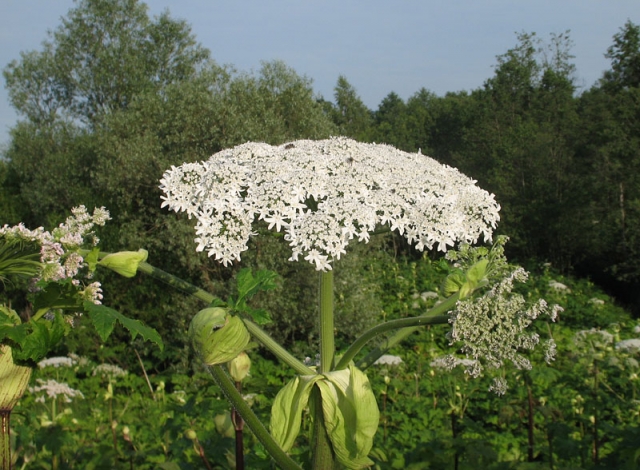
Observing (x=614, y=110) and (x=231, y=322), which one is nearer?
(x=231, y=322)

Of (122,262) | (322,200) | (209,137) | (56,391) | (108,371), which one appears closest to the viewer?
(122,262)

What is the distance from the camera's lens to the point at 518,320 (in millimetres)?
1592

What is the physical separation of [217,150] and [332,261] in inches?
356

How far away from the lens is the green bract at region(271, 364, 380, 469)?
174cm

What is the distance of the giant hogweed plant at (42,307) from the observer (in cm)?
135

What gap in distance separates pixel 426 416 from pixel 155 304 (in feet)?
20.7

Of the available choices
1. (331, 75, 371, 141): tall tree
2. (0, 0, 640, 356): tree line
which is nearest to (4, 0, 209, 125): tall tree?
(0, 0, 640, 356): tree line

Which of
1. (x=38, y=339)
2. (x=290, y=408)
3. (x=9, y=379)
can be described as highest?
(x=38, y=339)

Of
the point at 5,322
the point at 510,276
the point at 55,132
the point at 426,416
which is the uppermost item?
the point at 55,132

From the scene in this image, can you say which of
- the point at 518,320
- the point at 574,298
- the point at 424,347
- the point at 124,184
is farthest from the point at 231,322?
the point at 574,298

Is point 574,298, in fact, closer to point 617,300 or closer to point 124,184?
point 617,300

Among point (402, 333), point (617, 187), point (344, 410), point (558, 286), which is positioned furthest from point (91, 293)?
point (617, 187)

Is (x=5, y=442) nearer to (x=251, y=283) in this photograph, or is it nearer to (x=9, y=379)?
(x=9, y=379)

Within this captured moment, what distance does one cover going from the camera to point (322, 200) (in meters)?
2.00
